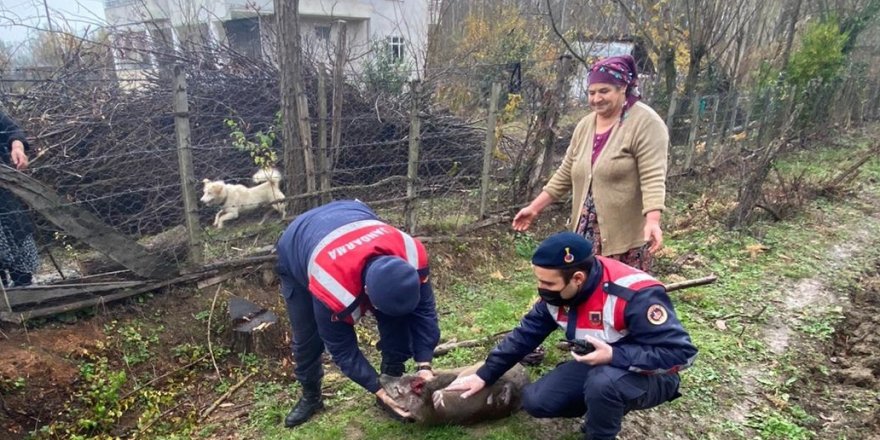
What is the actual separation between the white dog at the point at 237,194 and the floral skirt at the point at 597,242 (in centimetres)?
298

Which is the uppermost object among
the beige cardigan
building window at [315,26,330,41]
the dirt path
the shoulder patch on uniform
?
building window at [315,26,330,41]

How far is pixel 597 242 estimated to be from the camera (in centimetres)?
289

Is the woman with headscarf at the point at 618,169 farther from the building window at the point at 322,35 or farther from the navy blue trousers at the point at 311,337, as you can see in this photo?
the building window at the point at 322,35

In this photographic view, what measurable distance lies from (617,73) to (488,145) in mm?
3124

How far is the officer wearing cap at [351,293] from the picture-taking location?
2074mm

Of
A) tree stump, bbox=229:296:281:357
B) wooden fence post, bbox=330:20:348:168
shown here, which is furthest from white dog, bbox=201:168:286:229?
tree stump, bbox=229:296:281:357

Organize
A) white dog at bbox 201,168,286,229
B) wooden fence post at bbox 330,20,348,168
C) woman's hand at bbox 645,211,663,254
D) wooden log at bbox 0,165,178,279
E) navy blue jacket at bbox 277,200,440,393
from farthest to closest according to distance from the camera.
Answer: white dog at bbox 201,168,286,229, wooden fence post at bbox 330,20,348,168, wooden log at bbox 0,165,178,279, woman's hand at bbox 645,211,663,254, navy blue jacket at bbox 277,200,440,393

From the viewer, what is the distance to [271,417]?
3.03m

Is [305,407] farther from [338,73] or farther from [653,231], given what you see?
[338,73]

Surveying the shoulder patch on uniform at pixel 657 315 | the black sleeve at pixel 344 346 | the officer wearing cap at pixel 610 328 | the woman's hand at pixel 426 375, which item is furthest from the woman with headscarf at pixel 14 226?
the shoulder patch on uniform at pixel 657 315

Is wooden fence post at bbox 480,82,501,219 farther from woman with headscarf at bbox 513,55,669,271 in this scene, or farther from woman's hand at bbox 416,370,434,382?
woman's hand at bbox 416,370,434,382

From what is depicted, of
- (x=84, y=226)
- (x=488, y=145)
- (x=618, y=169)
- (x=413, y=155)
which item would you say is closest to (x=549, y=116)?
(x=488, y=145)

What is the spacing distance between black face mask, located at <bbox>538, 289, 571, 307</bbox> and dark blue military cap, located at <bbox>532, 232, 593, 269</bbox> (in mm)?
148

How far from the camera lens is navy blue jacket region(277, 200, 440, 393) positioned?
2324mm
